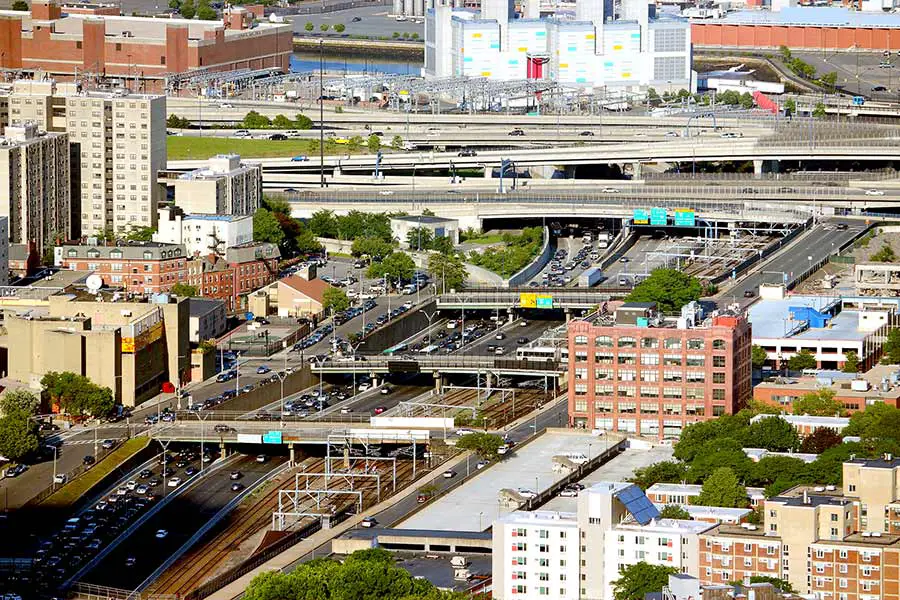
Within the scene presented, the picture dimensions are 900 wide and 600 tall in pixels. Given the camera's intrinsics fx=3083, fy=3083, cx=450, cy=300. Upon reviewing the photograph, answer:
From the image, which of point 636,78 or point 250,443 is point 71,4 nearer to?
point 636,78

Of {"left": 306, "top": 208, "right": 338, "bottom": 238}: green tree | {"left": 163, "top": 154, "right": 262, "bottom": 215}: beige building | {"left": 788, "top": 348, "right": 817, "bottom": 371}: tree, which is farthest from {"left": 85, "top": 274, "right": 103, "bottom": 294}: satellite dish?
{"left": 306, "top": 208, "right": 338, "bottom": 238}: green tree

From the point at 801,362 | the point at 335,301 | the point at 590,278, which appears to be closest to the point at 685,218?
the point at 590,278

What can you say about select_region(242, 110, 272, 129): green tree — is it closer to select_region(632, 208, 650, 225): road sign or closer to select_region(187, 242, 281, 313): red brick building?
select_region(632, 208, 650, 225): road sign

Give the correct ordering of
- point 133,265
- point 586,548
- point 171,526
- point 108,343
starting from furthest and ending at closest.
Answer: point 133,265, point 108,343, point 171,526, point 586,548

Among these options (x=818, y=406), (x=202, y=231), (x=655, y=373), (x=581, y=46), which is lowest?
(x=818, y=406)

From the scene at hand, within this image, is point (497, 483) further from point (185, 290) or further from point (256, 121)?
point (256, 121)

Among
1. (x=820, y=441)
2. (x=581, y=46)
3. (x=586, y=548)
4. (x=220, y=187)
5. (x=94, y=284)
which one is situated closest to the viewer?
(x=586, y=548)
